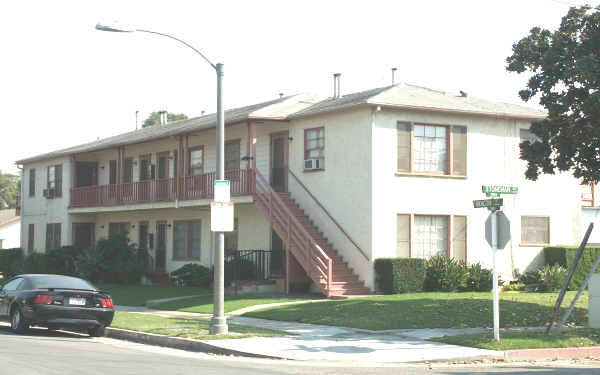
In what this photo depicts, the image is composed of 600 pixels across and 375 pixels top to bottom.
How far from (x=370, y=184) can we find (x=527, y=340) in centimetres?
1062

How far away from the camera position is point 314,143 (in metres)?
27.2

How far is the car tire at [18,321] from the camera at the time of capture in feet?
54.5

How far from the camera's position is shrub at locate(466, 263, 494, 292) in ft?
82.9

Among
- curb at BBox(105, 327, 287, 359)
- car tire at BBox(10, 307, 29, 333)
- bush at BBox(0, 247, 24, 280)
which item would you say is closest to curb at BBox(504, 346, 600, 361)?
curb at BBox(105, 327, 287, 359)

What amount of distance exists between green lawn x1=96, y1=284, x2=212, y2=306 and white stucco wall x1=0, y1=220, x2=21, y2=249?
4179 centimetres

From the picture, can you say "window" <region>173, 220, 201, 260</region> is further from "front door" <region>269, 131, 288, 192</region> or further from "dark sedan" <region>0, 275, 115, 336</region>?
"dark sedan" <region>0, 275, 115, 336</region>

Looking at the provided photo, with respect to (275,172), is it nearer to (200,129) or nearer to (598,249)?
(200,129)

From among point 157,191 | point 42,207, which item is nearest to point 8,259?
point 42,207

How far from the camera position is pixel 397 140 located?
25.3 meters

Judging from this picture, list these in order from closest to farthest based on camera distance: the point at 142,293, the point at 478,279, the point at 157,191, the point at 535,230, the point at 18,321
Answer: the point at 18,321 < the point at 478,279 < the point at 535,230 < the point at 142,293 < the point at 157,191

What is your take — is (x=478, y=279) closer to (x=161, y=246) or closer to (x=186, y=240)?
(x=186, y=240)

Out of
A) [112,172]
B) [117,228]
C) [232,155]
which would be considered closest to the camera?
[232,155]

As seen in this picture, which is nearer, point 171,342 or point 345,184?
point 171,342

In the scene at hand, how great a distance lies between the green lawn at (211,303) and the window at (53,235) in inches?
718
